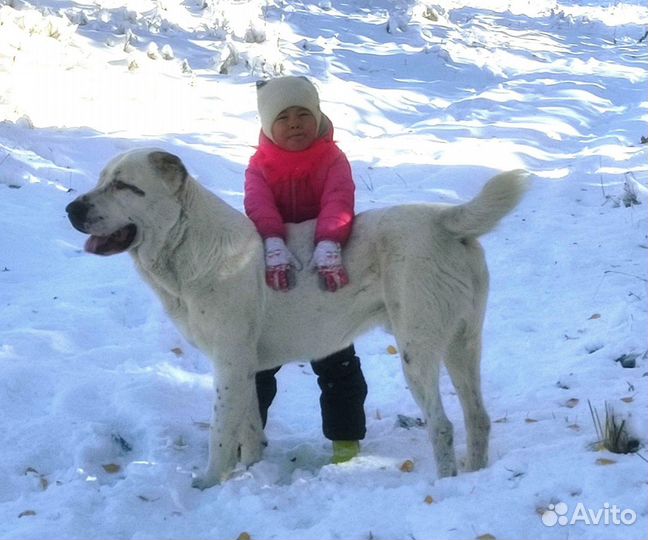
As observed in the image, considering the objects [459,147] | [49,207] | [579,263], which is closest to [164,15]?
[459,147]

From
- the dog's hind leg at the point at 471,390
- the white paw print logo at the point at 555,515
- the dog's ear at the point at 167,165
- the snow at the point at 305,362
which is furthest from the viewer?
the dog's hind leg at the point at 471,390

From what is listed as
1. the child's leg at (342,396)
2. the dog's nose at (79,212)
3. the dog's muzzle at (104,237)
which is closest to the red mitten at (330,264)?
the child's leg at (342,396)

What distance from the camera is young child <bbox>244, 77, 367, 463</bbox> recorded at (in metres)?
3.61

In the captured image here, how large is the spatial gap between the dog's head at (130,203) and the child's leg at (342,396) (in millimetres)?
1134

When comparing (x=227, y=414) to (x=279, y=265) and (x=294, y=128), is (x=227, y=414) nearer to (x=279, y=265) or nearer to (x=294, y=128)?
(x=279, y=265)

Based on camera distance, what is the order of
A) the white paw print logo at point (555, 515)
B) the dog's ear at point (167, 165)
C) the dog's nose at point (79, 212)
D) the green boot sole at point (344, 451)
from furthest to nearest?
the green boot sole at point (344, 451), the dog's ear at point (167, 165), the dog's nose at point (79, 212), the white paw print logo at point (555, 515)

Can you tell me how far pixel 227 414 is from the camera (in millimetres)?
3615

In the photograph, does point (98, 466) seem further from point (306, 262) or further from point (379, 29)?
point (379, 29)

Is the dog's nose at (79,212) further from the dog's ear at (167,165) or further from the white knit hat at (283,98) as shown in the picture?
the white knit hat at (283,98)

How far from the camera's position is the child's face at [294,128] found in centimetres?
380

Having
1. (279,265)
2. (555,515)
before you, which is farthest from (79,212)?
(555,515)

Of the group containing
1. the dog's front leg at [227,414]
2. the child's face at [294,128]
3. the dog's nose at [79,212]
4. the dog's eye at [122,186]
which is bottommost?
the dog's front leg at [227,414]

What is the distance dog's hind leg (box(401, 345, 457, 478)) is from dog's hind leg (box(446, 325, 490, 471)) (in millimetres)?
204

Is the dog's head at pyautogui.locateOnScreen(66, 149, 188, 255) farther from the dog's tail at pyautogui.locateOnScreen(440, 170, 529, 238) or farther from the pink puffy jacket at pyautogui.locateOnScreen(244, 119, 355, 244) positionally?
the dog's tail at pyautogui.locateOnScreen(440, 170, 529, 238)
